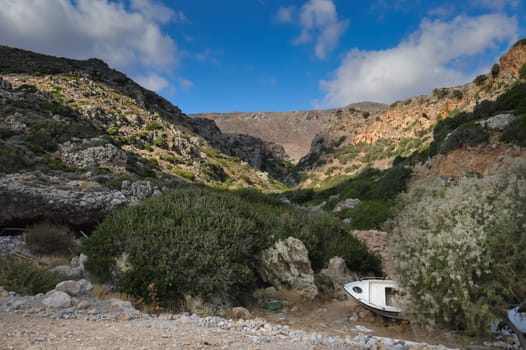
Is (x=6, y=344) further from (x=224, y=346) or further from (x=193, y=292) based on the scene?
(x=193, y=292)

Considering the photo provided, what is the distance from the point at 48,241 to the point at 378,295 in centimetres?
964

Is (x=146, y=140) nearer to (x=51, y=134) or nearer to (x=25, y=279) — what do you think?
(x=51, y=134)

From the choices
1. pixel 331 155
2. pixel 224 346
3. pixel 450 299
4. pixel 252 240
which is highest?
pixel 331 155

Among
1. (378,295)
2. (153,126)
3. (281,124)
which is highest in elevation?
(281,124)

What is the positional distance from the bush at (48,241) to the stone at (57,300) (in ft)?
19.5

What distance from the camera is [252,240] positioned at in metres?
8.84

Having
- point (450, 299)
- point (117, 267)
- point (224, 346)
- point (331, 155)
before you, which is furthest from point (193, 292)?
point (331, 155)

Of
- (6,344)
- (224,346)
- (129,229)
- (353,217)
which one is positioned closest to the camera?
(6,344)

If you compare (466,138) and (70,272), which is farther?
(466,138)

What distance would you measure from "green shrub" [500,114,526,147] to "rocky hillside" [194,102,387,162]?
93608 millimetres

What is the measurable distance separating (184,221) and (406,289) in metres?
4.96

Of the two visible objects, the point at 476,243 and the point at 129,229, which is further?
the point at 129,229

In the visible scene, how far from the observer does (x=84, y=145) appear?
2542 centimetres

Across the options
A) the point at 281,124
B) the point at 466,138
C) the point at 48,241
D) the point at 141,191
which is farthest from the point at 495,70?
the point at 281,124
